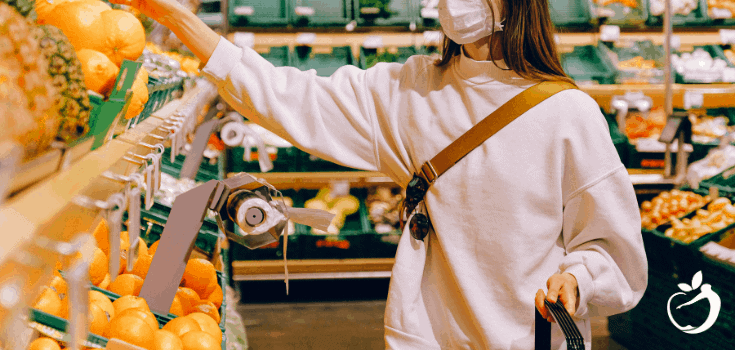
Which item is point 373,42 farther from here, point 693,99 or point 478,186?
point 478,186

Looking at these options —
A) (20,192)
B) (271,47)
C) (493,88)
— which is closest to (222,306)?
(493,88)

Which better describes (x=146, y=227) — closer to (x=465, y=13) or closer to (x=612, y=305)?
(x=465, y=13)

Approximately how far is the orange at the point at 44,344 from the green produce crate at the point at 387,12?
3.55 m

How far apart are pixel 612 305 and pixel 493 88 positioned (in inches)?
20.3

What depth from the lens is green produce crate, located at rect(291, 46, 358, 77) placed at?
4.18m

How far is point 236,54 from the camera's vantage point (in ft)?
4.04

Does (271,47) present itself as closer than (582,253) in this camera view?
No

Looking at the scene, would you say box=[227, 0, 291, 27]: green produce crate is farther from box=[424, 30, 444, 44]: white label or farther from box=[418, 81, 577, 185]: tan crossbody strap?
box=[418, 81, 577, 185]: tan crossbody strap

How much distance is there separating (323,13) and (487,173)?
10.4 ft

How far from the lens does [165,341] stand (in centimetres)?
102

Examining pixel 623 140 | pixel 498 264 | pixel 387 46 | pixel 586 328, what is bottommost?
pixel 623 140

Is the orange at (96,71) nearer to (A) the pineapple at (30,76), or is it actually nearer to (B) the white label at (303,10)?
(A) the pineapple at (30,76)

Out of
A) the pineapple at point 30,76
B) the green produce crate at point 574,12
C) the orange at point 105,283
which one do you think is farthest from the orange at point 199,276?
the green produce crate at point 574,12

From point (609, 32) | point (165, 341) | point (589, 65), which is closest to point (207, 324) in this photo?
point (165, 341)
